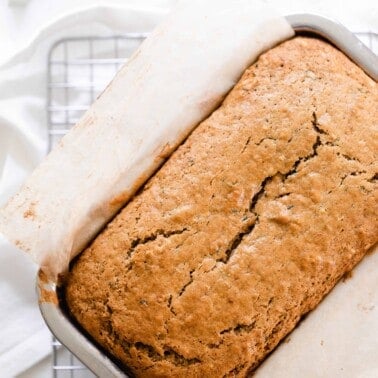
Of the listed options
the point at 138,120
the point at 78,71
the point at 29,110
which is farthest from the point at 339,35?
the point at 29,110

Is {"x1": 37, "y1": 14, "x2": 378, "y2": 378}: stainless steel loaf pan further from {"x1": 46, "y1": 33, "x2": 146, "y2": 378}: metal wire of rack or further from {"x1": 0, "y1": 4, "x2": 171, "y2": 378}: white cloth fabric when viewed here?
{"x1": 46, "y1": 33, "x2": 146, "y2": 378}: metal wire of rack

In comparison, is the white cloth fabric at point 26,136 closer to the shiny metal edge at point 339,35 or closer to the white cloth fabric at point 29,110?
the white cloth fabric at point 29,110

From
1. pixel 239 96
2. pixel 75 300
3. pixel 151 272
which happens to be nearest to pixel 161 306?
pixel 151 272

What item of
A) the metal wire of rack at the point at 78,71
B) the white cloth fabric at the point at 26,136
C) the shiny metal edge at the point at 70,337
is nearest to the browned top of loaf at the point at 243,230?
the shiny metal edge at the point at 70,337

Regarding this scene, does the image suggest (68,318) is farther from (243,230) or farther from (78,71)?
(78,71)

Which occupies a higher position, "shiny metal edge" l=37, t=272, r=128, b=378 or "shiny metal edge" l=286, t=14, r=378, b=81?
"shiny metal edge" l=286, t=14, r=378, b=81

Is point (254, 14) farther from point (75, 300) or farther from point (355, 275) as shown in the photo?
point (75, 300)

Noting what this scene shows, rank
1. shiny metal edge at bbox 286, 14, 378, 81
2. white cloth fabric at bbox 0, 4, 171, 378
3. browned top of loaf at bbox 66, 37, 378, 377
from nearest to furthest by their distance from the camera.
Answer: browned top of loaf at bbox 66, 37, 378, 377 < shiny metal edge at bbox 286, 14, 378, 81 < white cloth fabric at bbox 0, 4, 171, 378

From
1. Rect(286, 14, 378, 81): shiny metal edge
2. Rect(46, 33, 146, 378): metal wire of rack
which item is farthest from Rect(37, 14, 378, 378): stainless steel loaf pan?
Rect(46, 33, 146, 378): metal wire of rack
